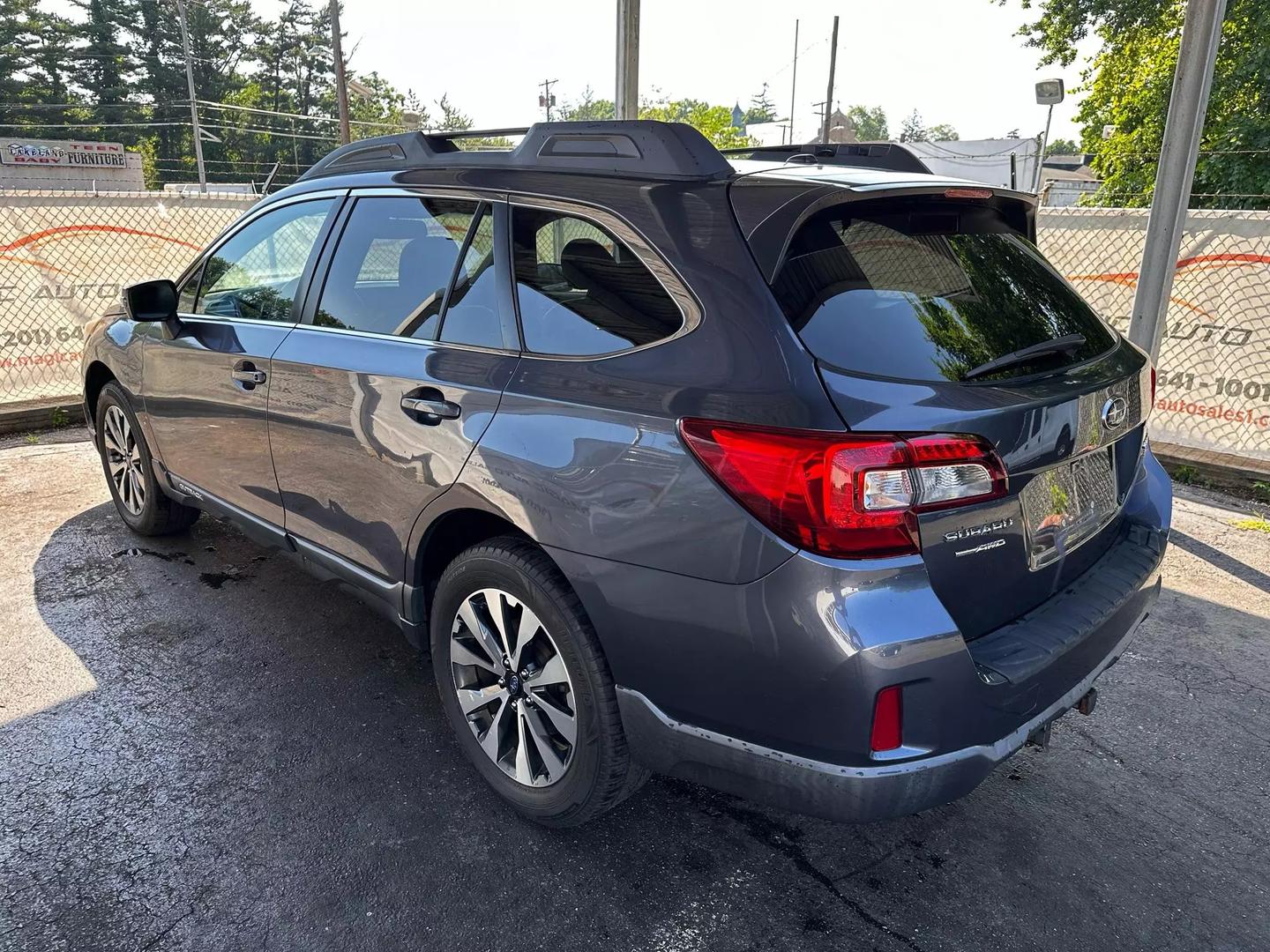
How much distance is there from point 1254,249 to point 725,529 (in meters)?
5.77

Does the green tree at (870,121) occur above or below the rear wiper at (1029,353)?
above

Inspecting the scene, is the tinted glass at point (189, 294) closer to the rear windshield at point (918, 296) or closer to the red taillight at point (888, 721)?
the rear windshield at point (918, 296)

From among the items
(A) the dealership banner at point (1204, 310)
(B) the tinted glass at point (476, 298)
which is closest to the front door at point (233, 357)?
(B) the tinted glass at point (476, 298)

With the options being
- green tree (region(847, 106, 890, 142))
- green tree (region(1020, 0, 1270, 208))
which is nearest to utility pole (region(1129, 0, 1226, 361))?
green tree (region(1020, 0, 1270, 208))

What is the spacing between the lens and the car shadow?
2268 millimetres

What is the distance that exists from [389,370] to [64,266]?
20.0ft

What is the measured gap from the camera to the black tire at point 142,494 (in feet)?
14.7

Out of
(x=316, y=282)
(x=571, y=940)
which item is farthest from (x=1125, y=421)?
(x=316, y=282)

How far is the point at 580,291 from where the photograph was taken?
2.45 metres

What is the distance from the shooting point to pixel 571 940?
2.21 m

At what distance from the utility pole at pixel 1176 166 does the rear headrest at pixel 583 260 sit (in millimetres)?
4290

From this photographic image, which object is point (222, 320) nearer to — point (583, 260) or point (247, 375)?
point (247, 375)

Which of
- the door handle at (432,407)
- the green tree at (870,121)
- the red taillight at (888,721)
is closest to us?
the red taillight at (888,721)

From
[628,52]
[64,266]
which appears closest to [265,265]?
[628,52]
